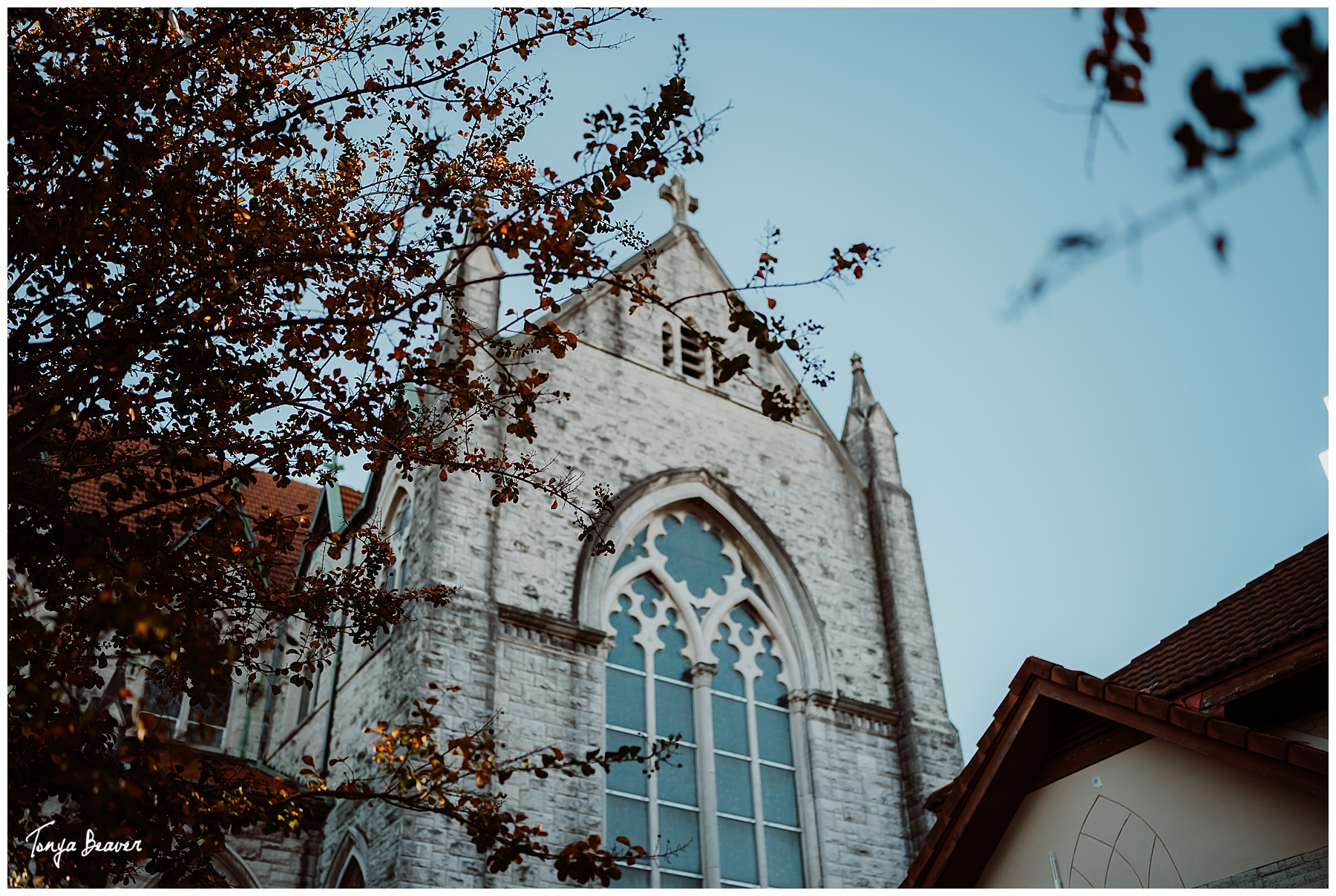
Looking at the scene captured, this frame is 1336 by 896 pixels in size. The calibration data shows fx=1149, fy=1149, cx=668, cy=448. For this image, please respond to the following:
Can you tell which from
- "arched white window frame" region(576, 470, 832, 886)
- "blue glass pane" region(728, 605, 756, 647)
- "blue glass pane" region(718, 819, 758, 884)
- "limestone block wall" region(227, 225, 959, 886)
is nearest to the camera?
"limestone block wall" region(227, 225, 959, 886)

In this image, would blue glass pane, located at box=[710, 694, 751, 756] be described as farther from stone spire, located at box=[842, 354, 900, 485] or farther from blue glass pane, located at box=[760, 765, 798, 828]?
stone spire, located at box=[842, 354, 900, 485]

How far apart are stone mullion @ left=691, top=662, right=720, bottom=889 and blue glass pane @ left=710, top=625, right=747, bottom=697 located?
217mm

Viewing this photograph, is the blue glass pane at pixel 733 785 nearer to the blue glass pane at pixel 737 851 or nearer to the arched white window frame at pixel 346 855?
the blue glass pane at pixel 737 851

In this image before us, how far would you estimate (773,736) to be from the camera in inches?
562

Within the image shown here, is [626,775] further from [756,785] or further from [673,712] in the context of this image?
[756,785]

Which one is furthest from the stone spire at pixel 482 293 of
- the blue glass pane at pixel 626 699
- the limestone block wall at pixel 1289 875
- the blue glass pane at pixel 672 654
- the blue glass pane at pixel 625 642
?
the limestone block wall at pixel 1289 875

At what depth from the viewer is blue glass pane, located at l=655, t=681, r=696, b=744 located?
532 inches

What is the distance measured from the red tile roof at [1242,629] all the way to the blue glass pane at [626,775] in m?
5.48

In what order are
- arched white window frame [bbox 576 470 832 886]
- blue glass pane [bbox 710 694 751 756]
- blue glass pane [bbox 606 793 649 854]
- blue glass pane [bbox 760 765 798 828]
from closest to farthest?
blue glass pane [bbox 606 793 649 854], arched white window frame [bbox 576 470 832 886], blue glass pane [bbox 760 765 798 828], blue glass pane [bbox 710 694 751 756]

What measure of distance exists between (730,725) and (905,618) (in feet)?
11.2

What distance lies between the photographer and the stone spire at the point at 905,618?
1464 centimetres

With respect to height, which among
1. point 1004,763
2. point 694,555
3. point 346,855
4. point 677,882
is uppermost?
point 694,555

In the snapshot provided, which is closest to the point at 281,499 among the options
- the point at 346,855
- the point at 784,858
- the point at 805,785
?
the point at 346,855

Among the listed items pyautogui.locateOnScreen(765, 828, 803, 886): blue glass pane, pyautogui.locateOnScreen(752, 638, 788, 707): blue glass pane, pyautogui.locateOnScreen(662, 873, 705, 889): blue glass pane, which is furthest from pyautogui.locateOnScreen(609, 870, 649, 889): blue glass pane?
pyautogui.locateOnScreen(752, 638, 788, 707): blue glass pane
